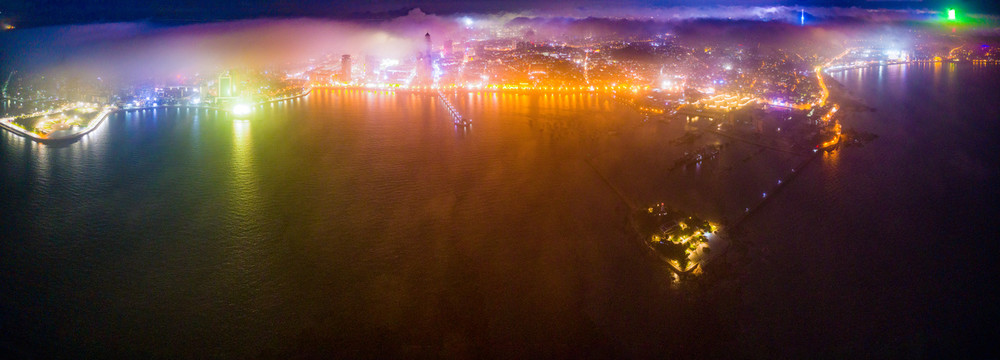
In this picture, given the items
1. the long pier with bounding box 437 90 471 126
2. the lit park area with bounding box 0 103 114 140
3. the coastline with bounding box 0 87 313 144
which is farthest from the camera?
the long pier with bounding box 437 90 471 126

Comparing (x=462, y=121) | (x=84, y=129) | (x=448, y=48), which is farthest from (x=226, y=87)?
(x=448, y=48)

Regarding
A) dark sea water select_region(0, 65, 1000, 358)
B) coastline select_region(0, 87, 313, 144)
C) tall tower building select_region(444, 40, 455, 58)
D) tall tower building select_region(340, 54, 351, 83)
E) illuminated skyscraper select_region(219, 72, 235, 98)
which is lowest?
dark sea water select_region(0, 65, 1000, 358)

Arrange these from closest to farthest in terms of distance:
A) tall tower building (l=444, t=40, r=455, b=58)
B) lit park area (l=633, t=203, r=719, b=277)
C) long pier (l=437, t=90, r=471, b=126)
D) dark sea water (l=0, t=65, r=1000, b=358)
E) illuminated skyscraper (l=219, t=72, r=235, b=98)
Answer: dark sea water (l=0, t=65, r=1000, b=358) → lit park area (l=633, t=203, r=719, b=277) → long pier (l=437, t=90, r=471, b=126) → illuminated skyscraper (l=219, t=72, r=235, b=98) → tall tower building (l=444, t=40, r=455, b=58)

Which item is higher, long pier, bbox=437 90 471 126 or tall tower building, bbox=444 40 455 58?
tall tower building, bbox=444 40 455 58

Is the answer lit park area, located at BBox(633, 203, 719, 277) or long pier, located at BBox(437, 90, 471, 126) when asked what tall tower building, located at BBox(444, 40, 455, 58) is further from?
lit park area, located at BBox(633, 203, 719, 277)

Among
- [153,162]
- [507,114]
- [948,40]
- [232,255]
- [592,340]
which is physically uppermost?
[948,40]

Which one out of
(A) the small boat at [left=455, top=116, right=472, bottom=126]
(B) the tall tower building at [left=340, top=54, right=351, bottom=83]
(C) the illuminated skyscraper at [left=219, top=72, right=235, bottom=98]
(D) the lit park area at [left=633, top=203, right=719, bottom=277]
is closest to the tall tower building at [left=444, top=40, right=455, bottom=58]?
(B) the tall tower building at [left=340, top=54, right=351, bottom=83]

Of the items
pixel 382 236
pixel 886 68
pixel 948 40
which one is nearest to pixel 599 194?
pixel 382 236

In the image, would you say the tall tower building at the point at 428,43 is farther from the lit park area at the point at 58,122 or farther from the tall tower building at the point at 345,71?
the lit park area at the point at 58,122

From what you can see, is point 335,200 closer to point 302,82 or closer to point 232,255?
point 232,255
